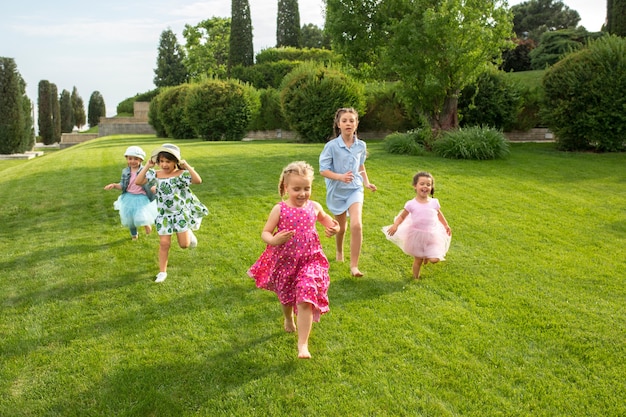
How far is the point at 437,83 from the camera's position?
16453mm

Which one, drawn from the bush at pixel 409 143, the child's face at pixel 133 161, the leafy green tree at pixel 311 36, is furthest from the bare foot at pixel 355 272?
the leafy green tree at pixel 311 36

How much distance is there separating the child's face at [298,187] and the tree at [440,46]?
1327cm

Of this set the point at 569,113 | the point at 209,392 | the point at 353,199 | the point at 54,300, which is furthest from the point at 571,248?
the point at 569,113

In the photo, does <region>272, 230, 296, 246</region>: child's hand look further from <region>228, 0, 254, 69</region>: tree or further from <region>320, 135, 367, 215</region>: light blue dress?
<region>228, 0, 254, 69</region>: tree

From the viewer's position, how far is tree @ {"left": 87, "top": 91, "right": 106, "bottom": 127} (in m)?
59.2

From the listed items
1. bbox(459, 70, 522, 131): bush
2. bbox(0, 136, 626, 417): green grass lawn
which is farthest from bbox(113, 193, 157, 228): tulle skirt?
bbox(459, 70, 522, 131): bush

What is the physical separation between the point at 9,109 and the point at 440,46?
81.8ft

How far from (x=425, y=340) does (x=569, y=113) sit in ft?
51.4

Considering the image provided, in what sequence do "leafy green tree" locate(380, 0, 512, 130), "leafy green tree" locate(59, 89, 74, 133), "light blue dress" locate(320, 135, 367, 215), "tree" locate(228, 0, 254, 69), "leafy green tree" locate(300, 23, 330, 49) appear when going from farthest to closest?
"leafy green tree" locate(300, 23, 330, 49) → "leafy green tree" locate(59, 89, 74, 133) → "tree" locate(228, 0, 254, 69) → "leafy green tree" locate(380, 0, 512, 130) → "light blue dress" locate(320, 135, 367, 215)

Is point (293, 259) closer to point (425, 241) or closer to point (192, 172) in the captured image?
point (425, 241)

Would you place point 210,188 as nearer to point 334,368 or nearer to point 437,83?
point 334,368

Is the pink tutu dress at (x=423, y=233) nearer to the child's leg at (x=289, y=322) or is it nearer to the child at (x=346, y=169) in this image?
the child at (x=346, y=169)

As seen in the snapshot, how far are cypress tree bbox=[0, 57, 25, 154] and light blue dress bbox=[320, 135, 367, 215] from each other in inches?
1138

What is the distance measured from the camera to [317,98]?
73.2 ft
